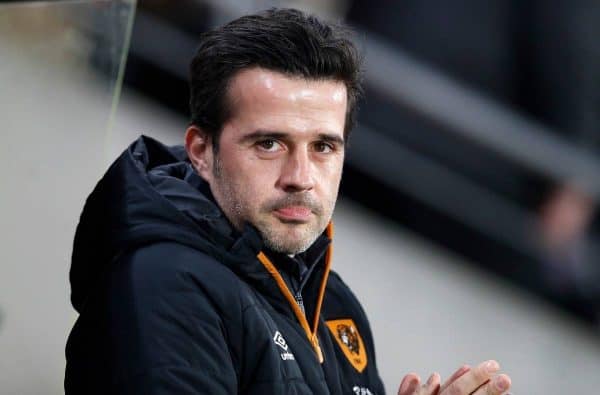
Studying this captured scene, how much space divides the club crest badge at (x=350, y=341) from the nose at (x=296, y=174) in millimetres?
320

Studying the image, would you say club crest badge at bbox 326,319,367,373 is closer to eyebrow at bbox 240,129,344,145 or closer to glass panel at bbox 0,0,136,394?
eyebrow at bbox 240,129,344,145

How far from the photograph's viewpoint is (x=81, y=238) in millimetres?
1699

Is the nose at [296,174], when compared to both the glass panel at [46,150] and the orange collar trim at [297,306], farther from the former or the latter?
the glass panel at [46,150]

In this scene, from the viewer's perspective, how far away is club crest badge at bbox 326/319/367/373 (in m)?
1.85

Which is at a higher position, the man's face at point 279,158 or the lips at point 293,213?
the man's face at point 279,158

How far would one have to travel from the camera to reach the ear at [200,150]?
1.72 meters

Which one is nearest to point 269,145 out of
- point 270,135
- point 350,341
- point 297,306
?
point 270,135

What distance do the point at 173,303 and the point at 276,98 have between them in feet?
1.00

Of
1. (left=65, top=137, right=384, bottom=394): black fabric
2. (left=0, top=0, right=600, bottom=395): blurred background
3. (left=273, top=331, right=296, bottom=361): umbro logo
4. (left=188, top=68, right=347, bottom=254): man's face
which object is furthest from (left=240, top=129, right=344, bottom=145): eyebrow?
Result: (left=0, top=0, right=600, bottom=395): blurred background

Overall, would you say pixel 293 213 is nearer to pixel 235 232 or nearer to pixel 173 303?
pixel 235 232

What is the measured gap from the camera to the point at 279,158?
1647 millimetres

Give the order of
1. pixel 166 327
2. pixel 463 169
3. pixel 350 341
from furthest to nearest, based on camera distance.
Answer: pixel 463 169
pixel 350 341
pixel 166 327

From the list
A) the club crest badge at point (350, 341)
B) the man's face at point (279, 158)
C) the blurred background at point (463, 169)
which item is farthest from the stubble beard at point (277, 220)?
the blurred background at point (463, 169)

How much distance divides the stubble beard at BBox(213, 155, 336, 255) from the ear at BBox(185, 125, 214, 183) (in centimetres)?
4
